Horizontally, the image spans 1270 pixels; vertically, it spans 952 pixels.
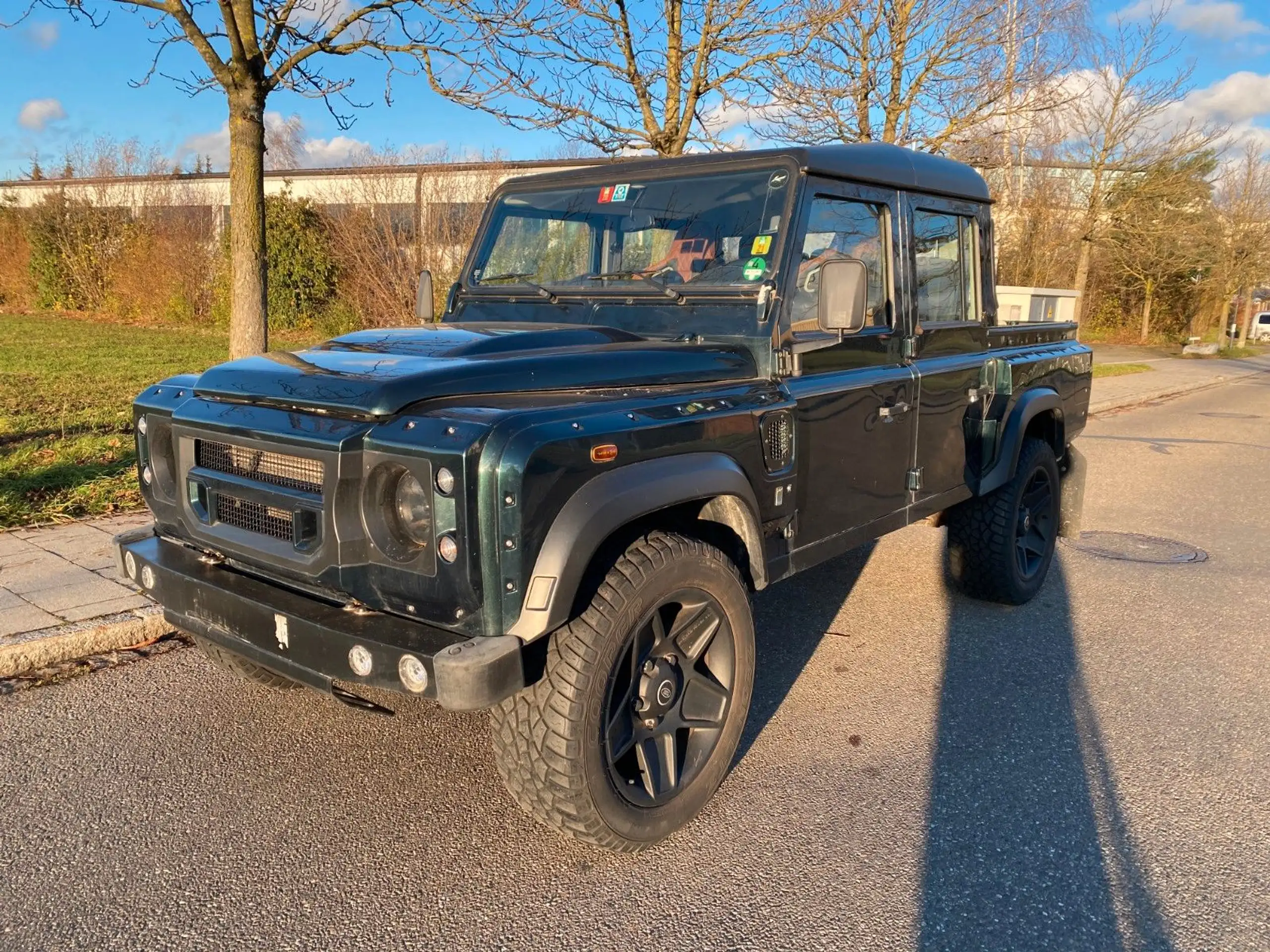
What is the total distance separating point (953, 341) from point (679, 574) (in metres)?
2.33

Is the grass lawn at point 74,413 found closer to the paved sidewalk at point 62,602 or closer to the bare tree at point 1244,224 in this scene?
the paved sidewalk at point 62,602

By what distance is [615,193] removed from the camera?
4.02 metres

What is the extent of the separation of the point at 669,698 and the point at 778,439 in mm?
948

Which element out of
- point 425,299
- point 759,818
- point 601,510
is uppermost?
point 425,299

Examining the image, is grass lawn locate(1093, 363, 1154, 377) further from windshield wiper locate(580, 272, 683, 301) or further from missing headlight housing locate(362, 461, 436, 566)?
missing headlight housing locate(362, 461, 436, 566)

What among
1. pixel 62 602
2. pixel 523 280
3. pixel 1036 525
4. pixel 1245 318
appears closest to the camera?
pixel 523 280

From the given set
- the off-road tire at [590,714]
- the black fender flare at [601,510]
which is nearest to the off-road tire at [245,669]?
the off-road tire at [590,714]

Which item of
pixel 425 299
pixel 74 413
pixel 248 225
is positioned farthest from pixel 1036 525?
pixel 74 413

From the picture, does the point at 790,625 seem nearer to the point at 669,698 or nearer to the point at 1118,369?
the point at 669,698

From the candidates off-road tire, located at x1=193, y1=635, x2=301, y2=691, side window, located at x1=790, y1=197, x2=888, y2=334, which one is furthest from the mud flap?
off-road tire, located at x1=193, y1=635, x2=301, y2=691

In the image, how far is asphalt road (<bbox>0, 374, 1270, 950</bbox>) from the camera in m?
2.59

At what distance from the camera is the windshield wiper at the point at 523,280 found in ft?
13.1

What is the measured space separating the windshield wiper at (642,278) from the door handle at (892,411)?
3.02 ft

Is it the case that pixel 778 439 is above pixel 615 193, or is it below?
below
